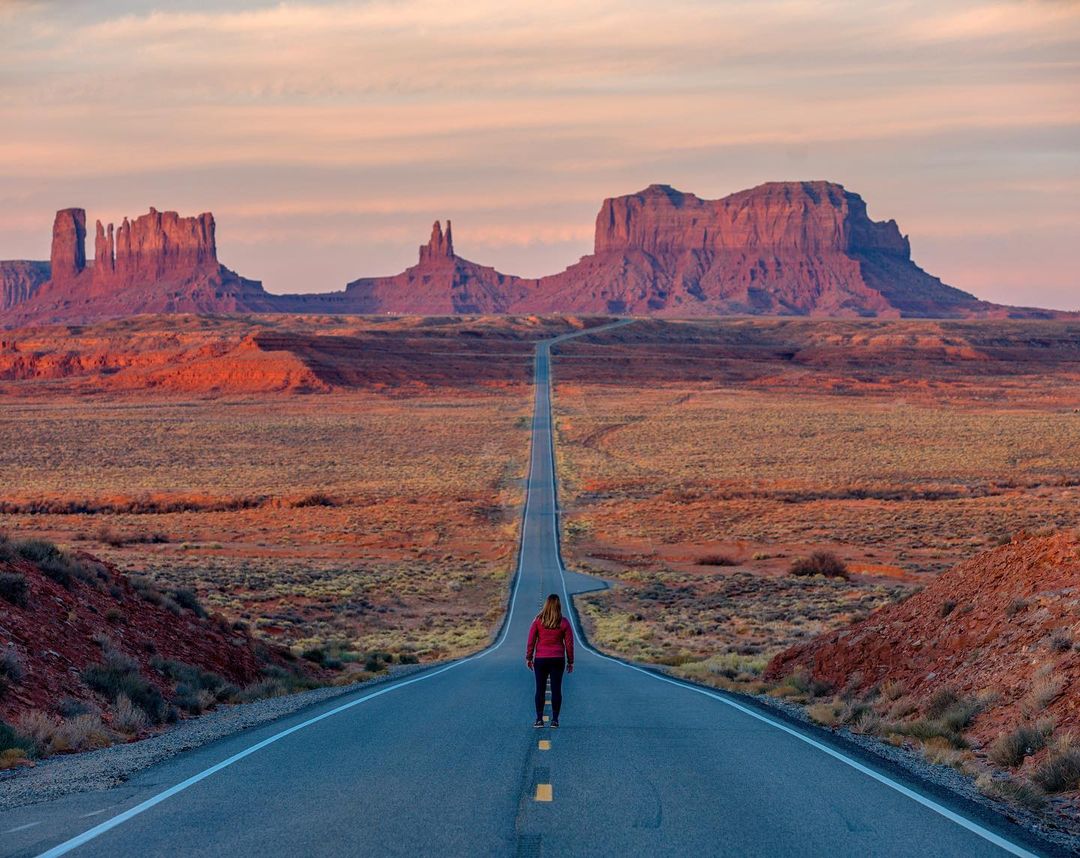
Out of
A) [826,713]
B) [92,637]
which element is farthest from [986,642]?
[92,637]

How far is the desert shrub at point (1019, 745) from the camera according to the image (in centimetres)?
1025

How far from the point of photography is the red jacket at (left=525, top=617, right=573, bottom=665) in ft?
40.8

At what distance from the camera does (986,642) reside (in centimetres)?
1395

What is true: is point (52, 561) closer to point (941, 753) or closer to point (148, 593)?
point (148, 593)

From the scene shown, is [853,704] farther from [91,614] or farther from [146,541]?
[146,541]

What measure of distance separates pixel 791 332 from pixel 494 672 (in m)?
179

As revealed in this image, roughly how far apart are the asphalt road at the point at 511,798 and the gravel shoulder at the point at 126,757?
Result: 11.5 inches

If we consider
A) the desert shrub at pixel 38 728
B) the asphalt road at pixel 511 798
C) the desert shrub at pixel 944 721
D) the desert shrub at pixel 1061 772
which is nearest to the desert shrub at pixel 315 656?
the asphalt road at pixel 511 798

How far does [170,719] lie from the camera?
1370 centimetres

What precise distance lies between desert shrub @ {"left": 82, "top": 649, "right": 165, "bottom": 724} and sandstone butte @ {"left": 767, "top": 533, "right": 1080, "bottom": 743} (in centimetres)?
882

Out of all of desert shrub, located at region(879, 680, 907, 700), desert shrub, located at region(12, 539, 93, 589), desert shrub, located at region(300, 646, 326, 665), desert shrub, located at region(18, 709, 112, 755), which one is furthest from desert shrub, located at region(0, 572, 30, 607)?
desert shrub, located at region(879, 680, 907, 700)

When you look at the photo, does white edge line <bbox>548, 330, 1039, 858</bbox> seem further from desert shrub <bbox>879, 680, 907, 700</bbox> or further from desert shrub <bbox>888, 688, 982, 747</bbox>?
desert shrub <bbox>879, 680, 907, 700</bbox>

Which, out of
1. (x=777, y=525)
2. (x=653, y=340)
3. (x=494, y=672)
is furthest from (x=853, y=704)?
(x=653, y=340)

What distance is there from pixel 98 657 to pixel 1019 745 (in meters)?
10.7
